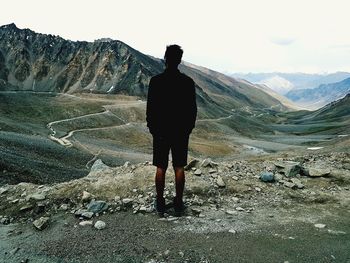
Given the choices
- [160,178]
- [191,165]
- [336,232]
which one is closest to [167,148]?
[160,178]

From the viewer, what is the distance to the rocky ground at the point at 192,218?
30.0ft

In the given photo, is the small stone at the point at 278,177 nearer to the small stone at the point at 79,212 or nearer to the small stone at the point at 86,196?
the small stone at the point at 86,196

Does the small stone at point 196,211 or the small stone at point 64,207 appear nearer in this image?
the small stone at point 196,211

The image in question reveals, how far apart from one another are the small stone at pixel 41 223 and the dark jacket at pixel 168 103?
3.67 m

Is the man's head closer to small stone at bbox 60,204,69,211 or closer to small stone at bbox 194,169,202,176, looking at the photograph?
small stone at bbox 194,169,202,176

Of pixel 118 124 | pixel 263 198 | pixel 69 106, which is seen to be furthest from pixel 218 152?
pixel 263 198

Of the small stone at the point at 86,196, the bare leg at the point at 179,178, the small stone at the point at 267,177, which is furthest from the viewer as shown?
the small stone at the point at 267,177

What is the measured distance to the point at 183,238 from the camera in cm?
969

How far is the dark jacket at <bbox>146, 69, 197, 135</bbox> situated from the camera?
34.9 ft

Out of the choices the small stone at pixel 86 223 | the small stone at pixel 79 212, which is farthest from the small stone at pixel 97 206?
the small stone at pixel 86 223

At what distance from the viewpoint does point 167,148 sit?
1081cm

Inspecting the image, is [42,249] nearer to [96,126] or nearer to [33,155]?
[33,155]

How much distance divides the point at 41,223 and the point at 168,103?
14.8ft

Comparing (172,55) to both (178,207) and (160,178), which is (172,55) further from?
(178,207)
